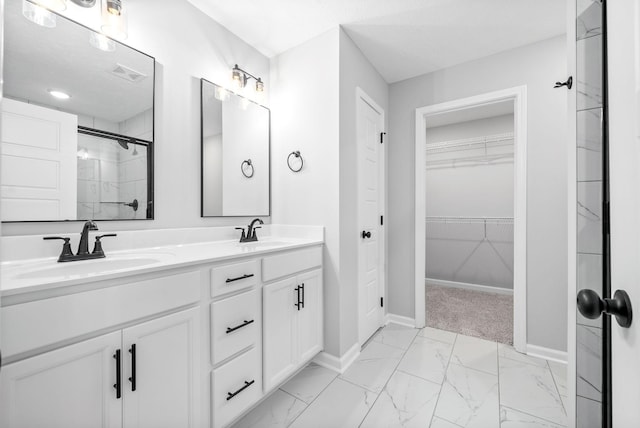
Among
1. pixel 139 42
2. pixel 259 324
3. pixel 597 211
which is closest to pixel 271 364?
pixel 259 324

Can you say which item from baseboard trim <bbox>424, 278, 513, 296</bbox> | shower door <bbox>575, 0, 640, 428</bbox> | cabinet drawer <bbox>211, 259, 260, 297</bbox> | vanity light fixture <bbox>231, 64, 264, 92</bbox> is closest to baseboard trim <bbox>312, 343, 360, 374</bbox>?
cabinet drawer <bbox>211, 259, 260, 297</bbox>

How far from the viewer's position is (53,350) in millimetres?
849

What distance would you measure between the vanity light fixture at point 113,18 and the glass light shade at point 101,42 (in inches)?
1.2

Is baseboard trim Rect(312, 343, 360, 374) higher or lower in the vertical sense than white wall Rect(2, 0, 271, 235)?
lower

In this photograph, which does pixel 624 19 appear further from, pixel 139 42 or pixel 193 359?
pixel 139 42

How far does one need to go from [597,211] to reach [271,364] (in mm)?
1573

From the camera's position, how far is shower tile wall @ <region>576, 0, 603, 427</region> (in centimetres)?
73

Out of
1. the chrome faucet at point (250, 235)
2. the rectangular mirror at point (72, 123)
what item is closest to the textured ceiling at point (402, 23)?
the rectangular mirror at point (72, 123)

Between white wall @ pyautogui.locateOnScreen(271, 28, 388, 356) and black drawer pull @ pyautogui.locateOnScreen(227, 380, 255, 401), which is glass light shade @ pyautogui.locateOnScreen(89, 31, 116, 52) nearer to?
white wall @ pyautogui.locateOnScreen(271, 28, 388, 356)

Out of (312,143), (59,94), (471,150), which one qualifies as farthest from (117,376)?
(471,150)

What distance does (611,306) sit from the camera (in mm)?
529

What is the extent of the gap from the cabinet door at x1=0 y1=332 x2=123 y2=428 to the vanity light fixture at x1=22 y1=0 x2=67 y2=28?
1.43 m

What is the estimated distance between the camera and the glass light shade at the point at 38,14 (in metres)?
1.21

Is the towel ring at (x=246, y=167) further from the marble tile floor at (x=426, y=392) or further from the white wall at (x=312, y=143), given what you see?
the marble tile floor at (x=426, y=392)
